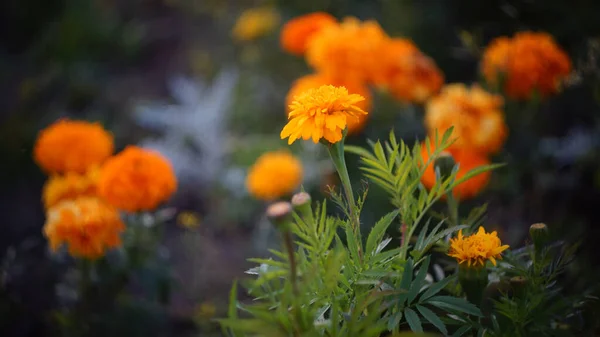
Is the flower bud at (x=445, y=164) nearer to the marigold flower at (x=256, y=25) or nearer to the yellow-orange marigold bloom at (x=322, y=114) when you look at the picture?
the yellow-orange marigold bloom at (x=322, y=114)

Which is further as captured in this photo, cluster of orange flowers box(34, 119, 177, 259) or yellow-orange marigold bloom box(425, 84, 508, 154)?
yellow-orange marigold bloom box(425, 84, 508, 154)

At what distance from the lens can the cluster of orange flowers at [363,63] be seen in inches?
50.1

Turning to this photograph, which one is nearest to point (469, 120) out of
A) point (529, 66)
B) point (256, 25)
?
point (529, 66)

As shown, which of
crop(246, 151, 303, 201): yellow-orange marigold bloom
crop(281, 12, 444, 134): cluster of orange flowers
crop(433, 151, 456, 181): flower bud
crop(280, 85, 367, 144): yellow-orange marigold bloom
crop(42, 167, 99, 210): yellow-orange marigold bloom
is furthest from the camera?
crop(246, 151, 303, 201): yellow-orange marigold bloom

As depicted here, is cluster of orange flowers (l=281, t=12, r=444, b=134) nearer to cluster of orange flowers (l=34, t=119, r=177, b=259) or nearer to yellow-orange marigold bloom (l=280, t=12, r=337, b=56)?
yellow-orange marigold bloom (l=280, t=12, r=337, b=56)

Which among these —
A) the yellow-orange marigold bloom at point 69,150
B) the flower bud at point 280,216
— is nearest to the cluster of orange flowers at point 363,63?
the yellow-orange marigold bloom at point 69,150

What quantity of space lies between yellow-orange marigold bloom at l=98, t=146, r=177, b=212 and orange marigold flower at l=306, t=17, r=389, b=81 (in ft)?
1.52

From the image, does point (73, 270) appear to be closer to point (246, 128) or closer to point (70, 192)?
point (70, 192)

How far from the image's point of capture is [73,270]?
1275mm

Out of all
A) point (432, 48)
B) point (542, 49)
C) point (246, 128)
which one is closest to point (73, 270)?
point (246, 128)

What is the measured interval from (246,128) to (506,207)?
113 centimetres

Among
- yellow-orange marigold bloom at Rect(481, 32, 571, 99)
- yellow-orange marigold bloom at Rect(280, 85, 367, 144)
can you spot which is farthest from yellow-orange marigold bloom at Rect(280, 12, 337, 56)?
yellow-orange marigold bloom at Rect(280, 85, 367, 144)

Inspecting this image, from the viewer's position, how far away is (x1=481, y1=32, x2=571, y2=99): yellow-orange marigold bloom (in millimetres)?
1216

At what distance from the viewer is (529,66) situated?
1.21 meters
